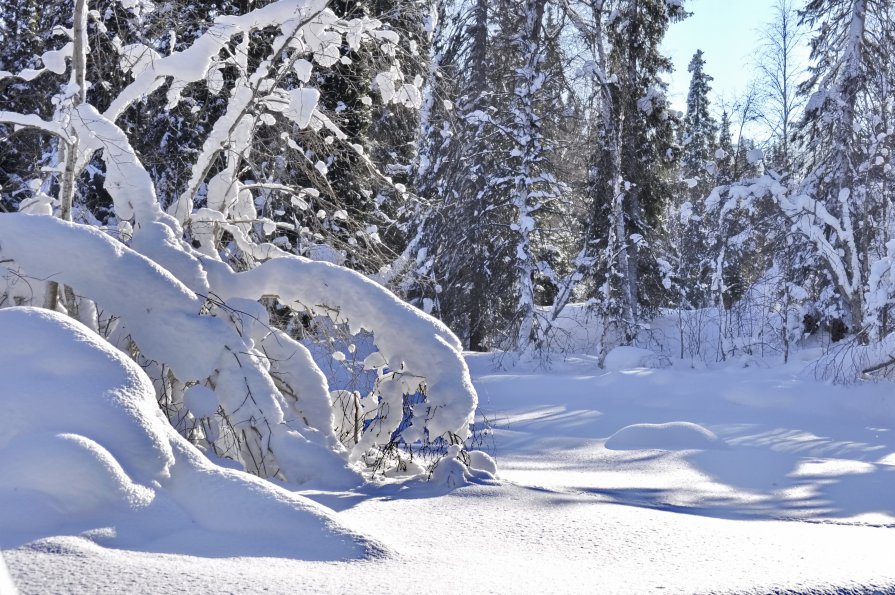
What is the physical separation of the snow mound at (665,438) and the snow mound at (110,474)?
4.96 m

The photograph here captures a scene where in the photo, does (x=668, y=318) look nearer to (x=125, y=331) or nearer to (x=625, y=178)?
(x=625, y=178)

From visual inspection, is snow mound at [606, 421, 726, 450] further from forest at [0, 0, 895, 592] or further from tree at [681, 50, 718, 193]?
tree at [681, 50, 718, 193]

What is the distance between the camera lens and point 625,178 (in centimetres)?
1862

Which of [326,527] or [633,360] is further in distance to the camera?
[633,360]

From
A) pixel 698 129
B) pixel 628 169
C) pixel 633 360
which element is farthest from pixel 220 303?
pixel 698 129

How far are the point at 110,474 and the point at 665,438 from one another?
19.0ft

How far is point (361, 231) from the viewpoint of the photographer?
6203 mm

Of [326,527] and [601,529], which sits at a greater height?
[326,527]

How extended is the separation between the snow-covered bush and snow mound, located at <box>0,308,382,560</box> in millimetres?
710

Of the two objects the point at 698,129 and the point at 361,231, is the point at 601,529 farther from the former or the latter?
the point at 698,129

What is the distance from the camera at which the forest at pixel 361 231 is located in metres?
4.14

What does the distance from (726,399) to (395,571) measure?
29.2ft

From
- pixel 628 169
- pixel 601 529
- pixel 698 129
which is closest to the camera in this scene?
pixel 601 529

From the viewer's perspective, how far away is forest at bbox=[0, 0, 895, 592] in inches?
163
